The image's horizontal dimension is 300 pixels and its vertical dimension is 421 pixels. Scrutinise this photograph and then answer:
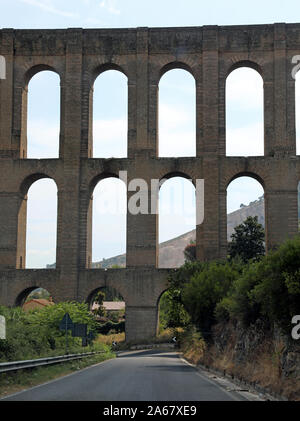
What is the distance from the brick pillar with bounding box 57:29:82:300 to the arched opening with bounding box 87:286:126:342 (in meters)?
2.33

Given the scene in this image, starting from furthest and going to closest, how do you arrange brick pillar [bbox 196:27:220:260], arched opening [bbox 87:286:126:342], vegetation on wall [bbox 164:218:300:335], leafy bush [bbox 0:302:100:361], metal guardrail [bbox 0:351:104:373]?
arched opening [bbox 87:286:126:342] < brick pillar [bbox 196:27:220:260] < leafy bush [bbox 0:302:100:361] < metal guardrail [bbox 0:351:104:373] < vegetation on wall [bbox 164:218:300:335]

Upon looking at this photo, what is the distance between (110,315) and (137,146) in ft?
153

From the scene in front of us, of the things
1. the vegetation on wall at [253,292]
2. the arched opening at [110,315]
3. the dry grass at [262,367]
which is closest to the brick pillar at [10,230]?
the arched opening at [110,315]

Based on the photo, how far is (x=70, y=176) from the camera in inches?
1766

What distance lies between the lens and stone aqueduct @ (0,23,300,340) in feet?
144

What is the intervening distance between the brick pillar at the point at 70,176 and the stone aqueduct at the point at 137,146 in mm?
66

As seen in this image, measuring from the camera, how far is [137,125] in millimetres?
45031

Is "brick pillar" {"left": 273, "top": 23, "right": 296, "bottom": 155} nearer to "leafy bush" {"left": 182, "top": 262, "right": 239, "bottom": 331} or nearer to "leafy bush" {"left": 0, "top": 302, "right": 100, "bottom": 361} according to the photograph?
"leafy bush" {"left": 182, "top": 262, "right": 239, "bottom": 331}

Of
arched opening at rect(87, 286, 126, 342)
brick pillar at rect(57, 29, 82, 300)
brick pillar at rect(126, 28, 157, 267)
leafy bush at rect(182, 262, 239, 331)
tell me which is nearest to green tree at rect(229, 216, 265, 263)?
arched opening at rect(87, 286, 126, 342)

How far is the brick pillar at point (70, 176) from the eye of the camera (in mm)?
44250

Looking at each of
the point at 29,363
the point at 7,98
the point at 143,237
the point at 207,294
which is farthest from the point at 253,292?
the point at 7,98

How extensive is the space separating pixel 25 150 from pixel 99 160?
545 cm
